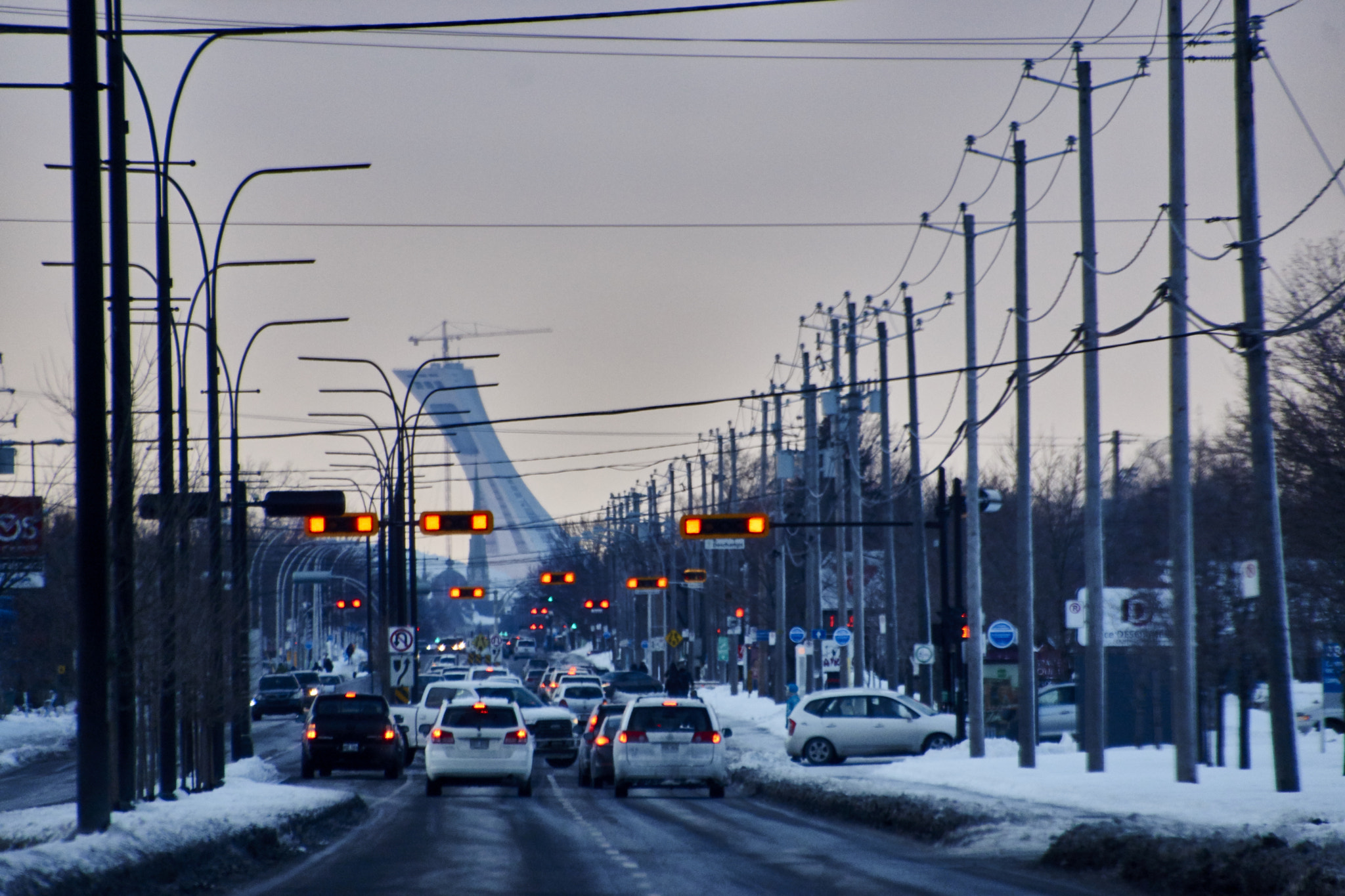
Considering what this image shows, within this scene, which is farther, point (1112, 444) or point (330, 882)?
point (1112, 444)

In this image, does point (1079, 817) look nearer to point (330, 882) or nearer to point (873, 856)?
point (873, 856)

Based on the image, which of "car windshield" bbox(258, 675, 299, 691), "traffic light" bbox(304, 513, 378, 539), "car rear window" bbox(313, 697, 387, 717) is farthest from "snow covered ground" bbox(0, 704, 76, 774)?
"car rear window" bbox(313, 697, 387, 717)

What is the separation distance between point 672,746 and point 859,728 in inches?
404

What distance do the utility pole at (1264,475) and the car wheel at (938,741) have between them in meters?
18.1

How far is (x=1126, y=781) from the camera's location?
2495 centimetres

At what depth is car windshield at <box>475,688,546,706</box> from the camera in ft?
133

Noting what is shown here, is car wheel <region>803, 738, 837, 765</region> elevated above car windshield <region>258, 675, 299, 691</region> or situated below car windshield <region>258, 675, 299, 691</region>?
above

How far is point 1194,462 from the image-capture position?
6469cm

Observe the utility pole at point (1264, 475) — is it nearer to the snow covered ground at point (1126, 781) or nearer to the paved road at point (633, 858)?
→ the snow covered ground at point (1126, 781)

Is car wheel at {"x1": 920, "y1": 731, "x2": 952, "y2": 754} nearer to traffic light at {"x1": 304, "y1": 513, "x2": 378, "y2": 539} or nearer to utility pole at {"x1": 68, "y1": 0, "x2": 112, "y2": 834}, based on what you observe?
traffic light at {"x1": 304, "y1": 513, "x2": 378, "y2": 539}

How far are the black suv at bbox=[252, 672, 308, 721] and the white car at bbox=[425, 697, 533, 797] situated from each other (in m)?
43.8

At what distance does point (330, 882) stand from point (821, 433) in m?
59.5

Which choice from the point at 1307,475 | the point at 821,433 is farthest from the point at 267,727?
the point at 1307,475

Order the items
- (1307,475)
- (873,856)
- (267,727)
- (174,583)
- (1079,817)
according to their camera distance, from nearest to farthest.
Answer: (873,856) → (1079,817) → (174,583) → (1307,475) → (267,727)
